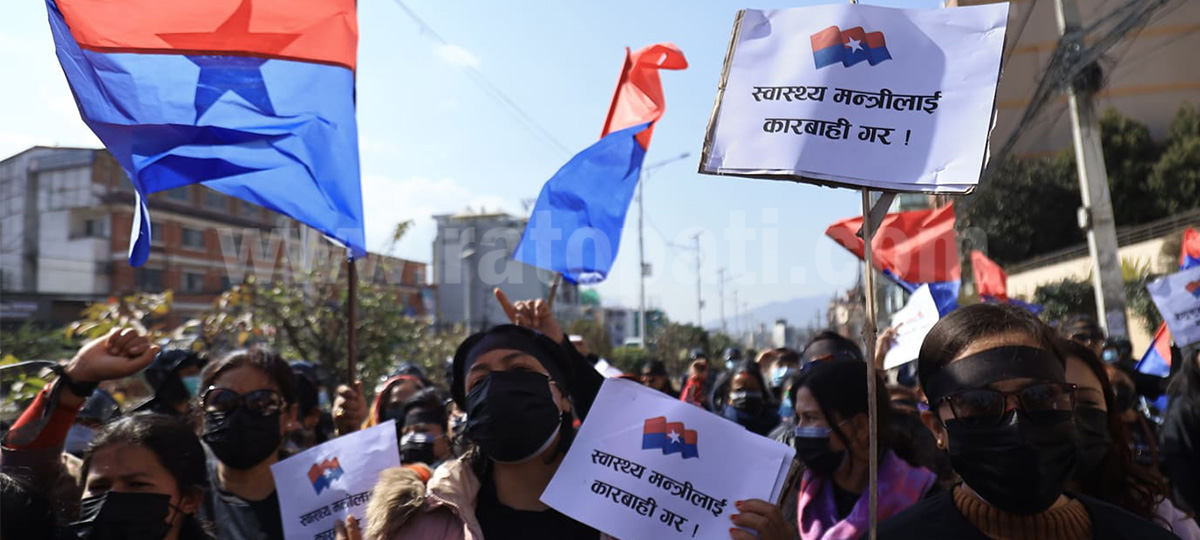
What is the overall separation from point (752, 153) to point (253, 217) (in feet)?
162

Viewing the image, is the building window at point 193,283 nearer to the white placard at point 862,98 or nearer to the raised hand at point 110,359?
the raised hand at point 110,359

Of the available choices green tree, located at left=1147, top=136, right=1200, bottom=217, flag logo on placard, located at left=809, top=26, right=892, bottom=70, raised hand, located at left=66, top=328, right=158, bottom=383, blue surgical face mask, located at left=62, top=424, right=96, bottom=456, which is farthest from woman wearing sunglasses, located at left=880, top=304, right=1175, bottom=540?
green tree, located at left=1147, top=136, right=1200, bottom=217

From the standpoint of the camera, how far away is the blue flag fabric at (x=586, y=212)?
5.12 meters

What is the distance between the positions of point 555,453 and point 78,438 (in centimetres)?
238

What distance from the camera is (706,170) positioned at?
250 centimetres

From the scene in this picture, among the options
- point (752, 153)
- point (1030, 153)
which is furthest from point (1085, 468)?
point (1030, 153)

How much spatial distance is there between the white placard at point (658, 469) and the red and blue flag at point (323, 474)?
90cm

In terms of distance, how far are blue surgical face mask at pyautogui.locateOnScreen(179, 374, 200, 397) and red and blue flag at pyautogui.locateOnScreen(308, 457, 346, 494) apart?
1.95m

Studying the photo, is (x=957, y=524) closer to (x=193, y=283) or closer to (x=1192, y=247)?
(x=1192, y=247)

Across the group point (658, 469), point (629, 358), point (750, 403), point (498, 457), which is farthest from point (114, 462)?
point (629, 358)

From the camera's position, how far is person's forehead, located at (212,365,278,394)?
3199 mm

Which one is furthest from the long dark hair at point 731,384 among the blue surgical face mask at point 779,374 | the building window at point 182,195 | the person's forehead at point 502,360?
the building window at point 182,195

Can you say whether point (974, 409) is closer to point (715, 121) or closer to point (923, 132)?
point (923, 132)

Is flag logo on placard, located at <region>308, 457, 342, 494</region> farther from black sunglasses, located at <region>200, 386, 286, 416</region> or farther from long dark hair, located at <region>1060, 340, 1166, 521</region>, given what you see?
long dark hair, located at <region>1060, 340, 1166, 521</region>
